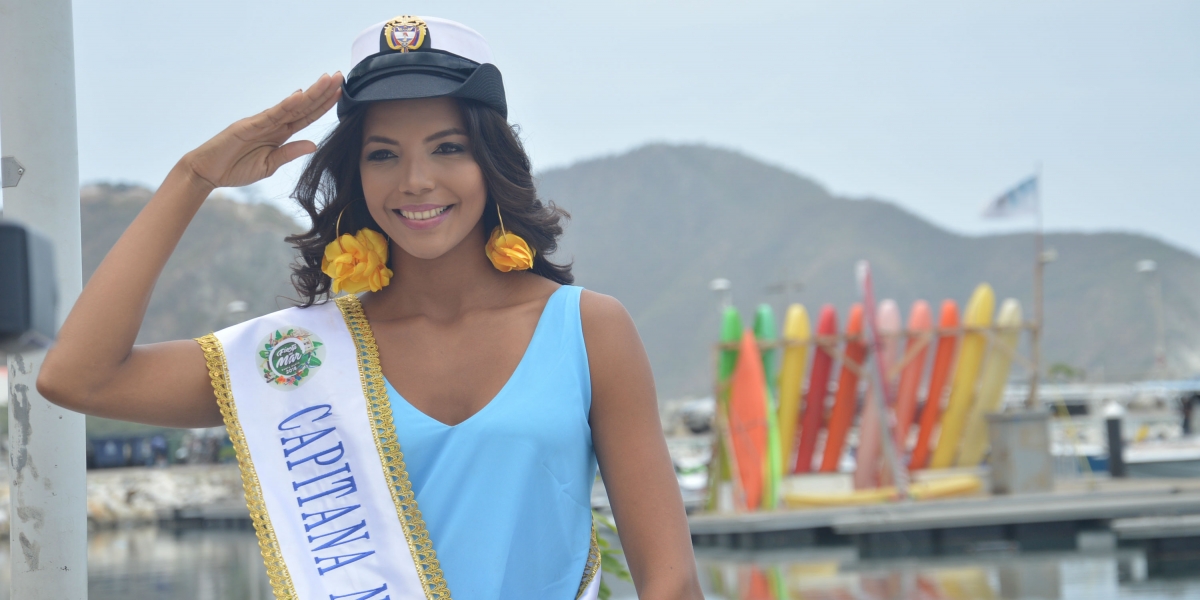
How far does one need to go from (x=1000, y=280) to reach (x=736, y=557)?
17869 centimetres

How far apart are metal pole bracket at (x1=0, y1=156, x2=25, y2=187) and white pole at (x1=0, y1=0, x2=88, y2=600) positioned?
13 mm

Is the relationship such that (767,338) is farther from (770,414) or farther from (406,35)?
(406,35)

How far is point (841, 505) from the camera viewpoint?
18.7 m

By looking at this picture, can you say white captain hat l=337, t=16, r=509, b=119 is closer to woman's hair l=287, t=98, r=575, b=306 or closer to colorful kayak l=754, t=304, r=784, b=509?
woman's hair l=287, t=98, r=575, b=306

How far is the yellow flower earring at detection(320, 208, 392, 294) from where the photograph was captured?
2348mm

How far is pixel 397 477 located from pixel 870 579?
42.7ft

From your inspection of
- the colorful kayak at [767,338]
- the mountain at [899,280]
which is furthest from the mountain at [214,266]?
the colorful kayak at [767,338]

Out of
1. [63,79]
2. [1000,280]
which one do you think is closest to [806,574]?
[63,79]

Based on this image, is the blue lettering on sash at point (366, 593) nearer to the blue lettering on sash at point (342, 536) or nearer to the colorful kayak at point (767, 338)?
the blue lettering on sash at point (342, 536)

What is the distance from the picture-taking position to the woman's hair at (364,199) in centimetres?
227

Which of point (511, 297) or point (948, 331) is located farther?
point (948, 331)

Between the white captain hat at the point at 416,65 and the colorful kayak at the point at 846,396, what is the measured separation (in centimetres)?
1796

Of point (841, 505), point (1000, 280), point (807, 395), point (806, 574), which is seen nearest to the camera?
point (806, 574)

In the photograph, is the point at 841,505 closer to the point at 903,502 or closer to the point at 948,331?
the point at 903,502
